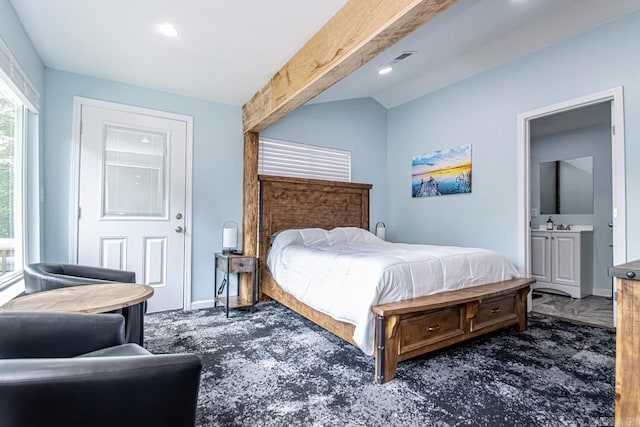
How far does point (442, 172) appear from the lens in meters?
4.32

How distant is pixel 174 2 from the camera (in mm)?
1984

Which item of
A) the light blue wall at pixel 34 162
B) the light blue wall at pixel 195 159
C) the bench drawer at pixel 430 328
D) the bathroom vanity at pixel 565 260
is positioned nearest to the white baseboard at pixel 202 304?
the light blue wall at pixel 195 159

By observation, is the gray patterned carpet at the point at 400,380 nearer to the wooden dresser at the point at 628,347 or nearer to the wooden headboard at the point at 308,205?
the wooden dresser at the point at 628,347

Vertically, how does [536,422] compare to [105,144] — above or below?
below

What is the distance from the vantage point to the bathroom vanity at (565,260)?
4.19m

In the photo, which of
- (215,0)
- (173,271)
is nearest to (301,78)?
(215,0)

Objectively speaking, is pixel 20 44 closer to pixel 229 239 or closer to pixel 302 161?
pixel 229 239

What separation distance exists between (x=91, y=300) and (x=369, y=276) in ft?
5.32

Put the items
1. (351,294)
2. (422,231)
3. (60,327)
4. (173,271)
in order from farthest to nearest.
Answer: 1. (422,231)
2. (173,271)
3. (351,294)
4. (60,327)

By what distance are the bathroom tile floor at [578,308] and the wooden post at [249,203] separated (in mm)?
3384

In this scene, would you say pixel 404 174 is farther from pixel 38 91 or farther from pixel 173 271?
pixel 38 91

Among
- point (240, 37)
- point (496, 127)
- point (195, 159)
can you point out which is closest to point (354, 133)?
point (496, 127)

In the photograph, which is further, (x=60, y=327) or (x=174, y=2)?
(x=174, y=2)

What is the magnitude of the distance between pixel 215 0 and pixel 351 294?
211cm
